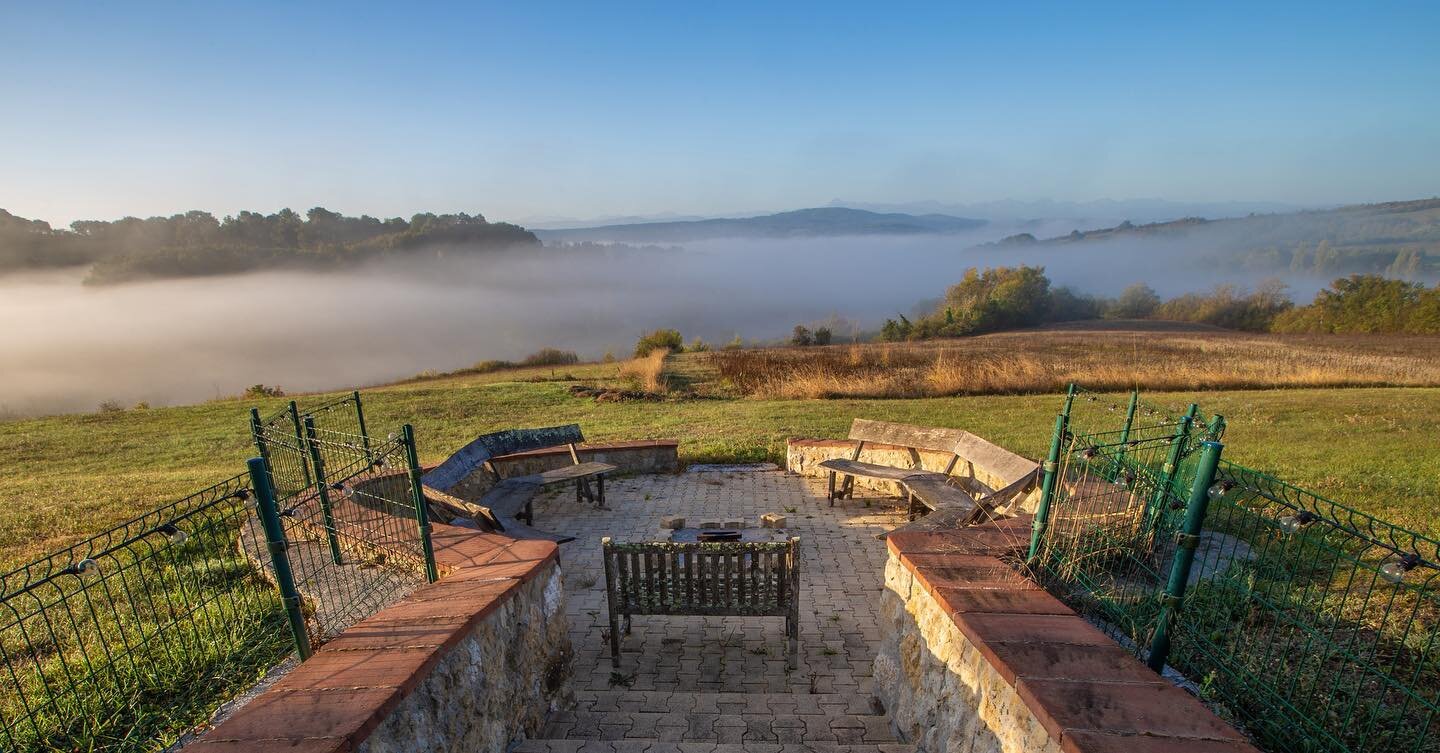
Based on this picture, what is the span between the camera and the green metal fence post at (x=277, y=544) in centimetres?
325

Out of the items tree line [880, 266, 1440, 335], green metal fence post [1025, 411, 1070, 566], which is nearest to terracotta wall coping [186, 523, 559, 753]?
green metal fence post [1025, 411, 1070, 566]

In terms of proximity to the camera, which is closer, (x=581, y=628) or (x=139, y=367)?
(x=581, y=628)

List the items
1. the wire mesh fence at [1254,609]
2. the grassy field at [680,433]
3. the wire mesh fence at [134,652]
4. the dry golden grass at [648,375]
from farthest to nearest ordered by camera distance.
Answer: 1. the dry golden grass at [648,375]
2. the grassy field at [680,433]
3. the wire mesh fence at [134,652]
4. the wire mesh fence at [1254,609]

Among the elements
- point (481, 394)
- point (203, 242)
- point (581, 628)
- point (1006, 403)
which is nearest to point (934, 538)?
point (581, 628)

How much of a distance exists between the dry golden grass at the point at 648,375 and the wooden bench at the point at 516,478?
899cm

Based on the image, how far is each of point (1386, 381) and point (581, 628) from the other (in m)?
23.5

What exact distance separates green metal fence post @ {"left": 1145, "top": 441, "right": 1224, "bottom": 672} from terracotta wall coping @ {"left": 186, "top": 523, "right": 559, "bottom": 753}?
3.60 meters

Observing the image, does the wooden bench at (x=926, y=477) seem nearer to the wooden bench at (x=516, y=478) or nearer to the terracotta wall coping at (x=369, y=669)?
the wooden bench at (x=516, y=478)

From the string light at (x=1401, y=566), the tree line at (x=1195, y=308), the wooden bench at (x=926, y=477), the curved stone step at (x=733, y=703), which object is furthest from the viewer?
the tree line at (x=1195, y=308)

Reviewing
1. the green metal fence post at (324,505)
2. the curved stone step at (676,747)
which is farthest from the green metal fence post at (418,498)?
the curved stone step at (676,747)

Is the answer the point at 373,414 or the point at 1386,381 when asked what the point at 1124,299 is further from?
the point at 373,414

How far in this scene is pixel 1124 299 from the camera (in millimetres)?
67438

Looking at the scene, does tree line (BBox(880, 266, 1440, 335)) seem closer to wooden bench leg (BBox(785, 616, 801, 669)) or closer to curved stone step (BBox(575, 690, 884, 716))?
wooden bench leg (BBox(785, 616, 801, 669))

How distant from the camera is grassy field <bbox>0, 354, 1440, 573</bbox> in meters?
7.96
